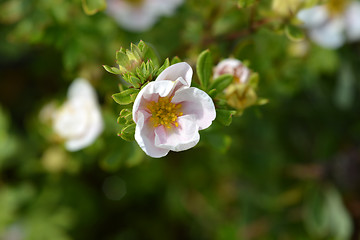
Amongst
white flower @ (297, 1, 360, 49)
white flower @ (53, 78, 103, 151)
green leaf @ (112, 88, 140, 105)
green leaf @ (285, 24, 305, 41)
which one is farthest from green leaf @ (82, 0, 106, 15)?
white flower @ (297, 1, 360, 49)

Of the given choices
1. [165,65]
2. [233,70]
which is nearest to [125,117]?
[165,65]

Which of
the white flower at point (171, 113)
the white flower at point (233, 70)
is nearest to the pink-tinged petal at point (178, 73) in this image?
the white flower at point (171, 113)

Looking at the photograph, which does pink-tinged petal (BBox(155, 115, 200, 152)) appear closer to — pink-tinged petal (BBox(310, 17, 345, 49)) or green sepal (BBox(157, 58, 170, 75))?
green sepal (BBox(157, 58, 170, 75))

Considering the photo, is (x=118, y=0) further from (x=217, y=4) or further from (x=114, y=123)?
(x=114, y=123)

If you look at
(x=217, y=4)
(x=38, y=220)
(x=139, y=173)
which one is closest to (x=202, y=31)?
(x=217, y=4)

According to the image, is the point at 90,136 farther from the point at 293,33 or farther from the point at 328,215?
the point at 328,215
